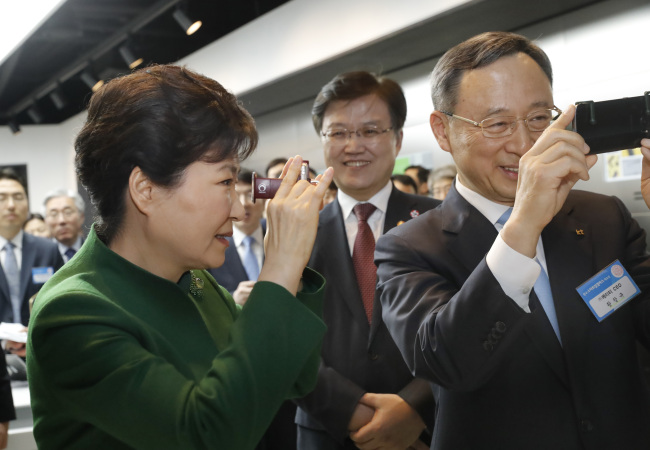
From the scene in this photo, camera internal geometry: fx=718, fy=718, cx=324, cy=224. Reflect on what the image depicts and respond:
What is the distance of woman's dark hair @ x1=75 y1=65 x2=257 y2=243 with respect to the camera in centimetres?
137

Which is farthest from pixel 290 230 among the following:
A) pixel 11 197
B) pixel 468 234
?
pixel 11 197

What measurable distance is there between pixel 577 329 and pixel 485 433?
32 centimetres

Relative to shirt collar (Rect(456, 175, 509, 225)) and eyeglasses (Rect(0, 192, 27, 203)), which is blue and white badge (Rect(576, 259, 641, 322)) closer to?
shirt collar (Rect(456, 175, 509, 225))

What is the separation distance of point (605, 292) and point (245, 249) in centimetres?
296

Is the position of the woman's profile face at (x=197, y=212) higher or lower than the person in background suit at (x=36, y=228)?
higher

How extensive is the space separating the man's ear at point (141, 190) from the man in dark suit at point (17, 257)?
440 cm

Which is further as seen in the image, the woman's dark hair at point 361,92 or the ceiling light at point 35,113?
the ceiling light at point 35,113

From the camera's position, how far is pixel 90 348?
1215 mm

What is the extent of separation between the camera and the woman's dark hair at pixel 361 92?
306 cm

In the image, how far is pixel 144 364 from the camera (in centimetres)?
121

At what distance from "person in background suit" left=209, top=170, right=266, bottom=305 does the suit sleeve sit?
2079 mm

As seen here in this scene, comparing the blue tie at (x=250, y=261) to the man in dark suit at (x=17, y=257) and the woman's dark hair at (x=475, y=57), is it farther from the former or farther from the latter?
the woman's dark hair at (x=475, y=57)

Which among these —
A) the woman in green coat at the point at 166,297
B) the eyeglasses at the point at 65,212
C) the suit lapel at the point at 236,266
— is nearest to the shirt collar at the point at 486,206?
the woman in green coat at the point at 166,297

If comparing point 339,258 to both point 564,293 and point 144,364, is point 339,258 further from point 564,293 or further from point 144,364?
point 144,364
